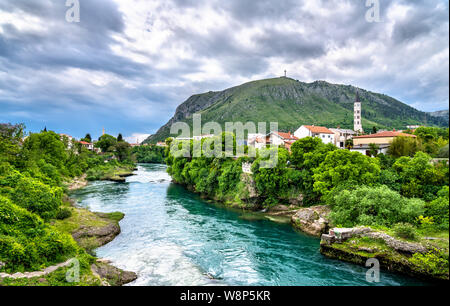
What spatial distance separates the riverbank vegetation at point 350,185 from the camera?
11.9 metres

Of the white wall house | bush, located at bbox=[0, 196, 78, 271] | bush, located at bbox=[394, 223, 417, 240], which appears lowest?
bush, located at bbox=[394, 223, 417, 240]

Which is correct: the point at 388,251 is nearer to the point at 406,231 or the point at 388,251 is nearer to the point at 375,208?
the point at 406,231

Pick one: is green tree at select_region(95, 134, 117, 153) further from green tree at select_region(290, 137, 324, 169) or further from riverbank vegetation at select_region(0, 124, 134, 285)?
green tree at select_region(290, 137, 324, 169)

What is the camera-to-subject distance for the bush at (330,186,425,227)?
12.2 meters

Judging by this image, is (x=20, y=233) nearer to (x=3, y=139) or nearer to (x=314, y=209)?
(x=3, y=139)

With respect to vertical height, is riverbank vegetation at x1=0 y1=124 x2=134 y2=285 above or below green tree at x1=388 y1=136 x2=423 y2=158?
below

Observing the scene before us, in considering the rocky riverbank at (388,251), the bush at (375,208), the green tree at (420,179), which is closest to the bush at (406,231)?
the rocky riverbank at (388,251)

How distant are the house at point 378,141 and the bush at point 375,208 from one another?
38.8 ft

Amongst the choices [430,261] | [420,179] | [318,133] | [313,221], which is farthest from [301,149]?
[318,133]

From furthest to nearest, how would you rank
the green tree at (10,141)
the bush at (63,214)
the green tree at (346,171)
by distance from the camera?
the green tree at (346,171), the green tree at (10,141), the bush at (63,214)

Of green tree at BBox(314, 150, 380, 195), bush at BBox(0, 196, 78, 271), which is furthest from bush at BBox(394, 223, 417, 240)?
bush at BBox(0, 196, 78, 271)

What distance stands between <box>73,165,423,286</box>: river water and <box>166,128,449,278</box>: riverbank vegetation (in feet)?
8.61

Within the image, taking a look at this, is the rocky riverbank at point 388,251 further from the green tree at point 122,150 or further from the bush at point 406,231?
the green tree at point 122,150
